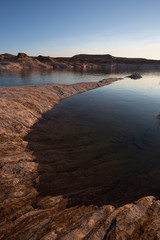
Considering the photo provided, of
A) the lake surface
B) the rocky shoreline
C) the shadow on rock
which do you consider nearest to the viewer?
the rocky shoreline

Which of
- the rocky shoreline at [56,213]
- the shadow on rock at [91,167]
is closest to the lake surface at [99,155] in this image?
the shadow on rock at [91,167]

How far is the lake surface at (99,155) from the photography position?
176 inches

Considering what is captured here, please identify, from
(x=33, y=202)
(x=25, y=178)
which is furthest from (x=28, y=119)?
(x=33, y=202)

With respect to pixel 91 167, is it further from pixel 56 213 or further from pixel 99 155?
pixel 56 213

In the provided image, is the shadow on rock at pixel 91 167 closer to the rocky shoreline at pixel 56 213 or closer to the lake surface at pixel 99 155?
the lake surface at pixel 99 155

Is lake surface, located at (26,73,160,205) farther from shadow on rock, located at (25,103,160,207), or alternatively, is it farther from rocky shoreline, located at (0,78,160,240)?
rocky shoreline, located at (0,78,160,240)

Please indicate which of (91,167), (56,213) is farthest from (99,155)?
(56,213)

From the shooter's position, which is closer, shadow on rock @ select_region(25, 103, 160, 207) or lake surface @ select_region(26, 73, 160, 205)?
shadow on rock @ select_region(25, 103, 160, 207)

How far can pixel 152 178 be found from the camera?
196 inches

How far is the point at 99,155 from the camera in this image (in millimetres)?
6043

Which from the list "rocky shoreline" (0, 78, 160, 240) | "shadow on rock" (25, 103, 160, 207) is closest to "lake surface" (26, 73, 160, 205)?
"shadow on rock" (25, 103, 160, 207)

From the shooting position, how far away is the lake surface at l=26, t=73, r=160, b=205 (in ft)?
14.7

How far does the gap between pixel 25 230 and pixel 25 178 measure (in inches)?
74.0

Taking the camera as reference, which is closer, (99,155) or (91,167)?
(91,167)
